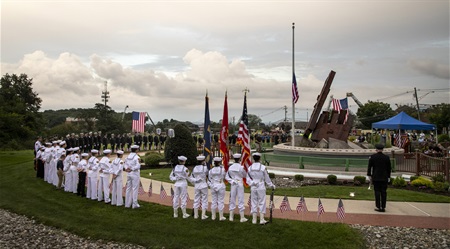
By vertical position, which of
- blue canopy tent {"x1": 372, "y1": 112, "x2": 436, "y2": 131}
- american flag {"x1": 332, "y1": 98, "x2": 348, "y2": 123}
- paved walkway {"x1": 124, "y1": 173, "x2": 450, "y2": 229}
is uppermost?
american flag {"x1": 332, "y1": 98, "x2": 348, "y2": 123}

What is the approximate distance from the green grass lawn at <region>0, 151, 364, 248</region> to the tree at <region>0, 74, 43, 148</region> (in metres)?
17.2

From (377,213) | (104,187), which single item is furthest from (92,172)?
(377,213)

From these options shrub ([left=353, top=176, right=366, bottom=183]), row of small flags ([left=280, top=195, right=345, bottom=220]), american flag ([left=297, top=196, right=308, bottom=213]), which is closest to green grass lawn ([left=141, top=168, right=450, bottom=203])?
shrub ([left=353, top=176, right=366, bottom=183])

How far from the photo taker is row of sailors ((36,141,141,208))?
1279 cm

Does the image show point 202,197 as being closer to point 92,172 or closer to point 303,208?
point 303,208

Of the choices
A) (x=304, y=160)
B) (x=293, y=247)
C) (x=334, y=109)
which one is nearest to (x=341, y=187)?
(x=304, y=160)

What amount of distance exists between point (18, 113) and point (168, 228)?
2991cm

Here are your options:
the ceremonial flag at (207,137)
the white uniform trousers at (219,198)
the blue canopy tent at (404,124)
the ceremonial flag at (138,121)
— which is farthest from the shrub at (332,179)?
the ceremonial flag at (138,121)

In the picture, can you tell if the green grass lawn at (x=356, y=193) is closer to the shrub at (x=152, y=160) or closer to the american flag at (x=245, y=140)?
the american flag at (x=245, y=140)

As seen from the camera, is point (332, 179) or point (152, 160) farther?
point (152, 160)

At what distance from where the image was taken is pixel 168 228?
34.9 ft

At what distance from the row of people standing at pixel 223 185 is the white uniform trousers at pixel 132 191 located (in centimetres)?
177

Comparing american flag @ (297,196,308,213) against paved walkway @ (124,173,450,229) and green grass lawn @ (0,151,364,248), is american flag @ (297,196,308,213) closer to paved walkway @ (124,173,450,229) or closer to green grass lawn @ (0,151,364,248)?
paved walkway @ (124,173,450,229)

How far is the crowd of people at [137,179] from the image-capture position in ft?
35.1
